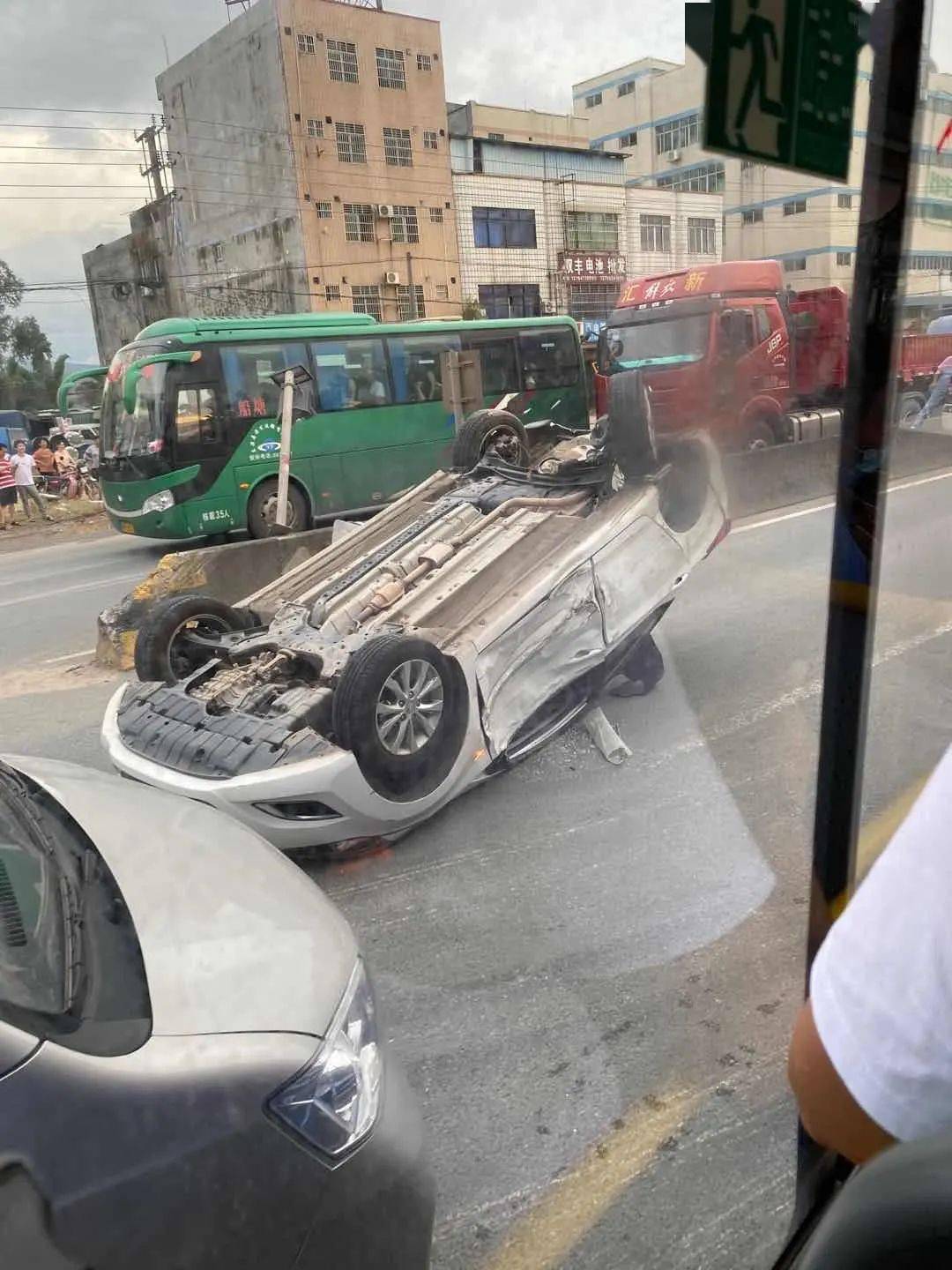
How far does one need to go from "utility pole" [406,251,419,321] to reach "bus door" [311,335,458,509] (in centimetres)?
54

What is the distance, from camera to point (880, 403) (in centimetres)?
130

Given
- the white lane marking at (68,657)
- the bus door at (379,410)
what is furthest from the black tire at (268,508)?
the white lane marking at (68,657)


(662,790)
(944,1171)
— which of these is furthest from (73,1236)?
(662,790)

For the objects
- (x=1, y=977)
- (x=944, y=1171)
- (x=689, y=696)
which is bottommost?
(x=689, y=696)

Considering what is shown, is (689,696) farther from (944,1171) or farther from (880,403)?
(944,1171)

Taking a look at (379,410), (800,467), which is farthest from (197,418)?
(800,467)

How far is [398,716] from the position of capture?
11.9ft

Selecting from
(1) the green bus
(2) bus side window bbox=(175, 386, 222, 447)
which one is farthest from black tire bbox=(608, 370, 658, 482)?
(2) bus side window bbox=(175, 386, 222, 447)

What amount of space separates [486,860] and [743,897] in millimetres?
976

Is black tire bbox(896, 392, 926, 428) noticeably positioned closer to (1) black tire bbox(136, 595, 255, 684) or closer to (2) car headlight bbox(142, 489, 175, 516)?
(1) black tire bbox(136, 595, 255, 684)

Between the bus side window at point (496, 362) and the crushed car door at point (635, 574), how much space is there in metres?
10.3

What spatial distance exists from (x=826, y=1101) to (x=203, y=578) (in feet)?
22.6

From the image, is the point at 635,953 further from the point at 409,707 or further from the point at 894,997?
the point at 894,997

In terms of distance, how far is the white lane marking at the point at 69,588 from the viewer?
→ 947 centimetres
